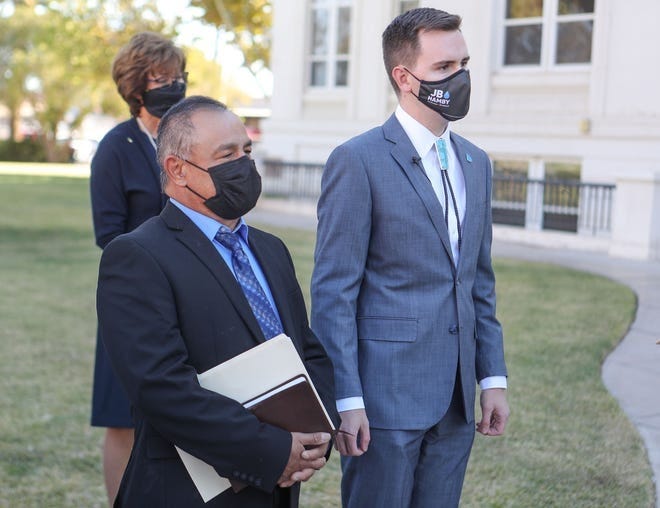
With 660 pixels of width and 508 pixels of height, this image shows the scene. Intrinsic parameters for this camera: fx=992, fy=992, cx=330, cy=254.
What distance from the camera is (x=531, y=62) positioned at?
20.6 meters

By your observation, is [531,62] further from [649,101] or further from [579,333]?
[579,333]

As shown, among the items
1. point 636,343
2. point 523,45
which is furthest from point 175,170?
point 523,45

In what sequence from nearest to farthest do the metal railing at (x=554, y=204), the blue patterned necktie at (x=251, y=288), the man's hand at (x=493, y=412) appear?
1. the blue patterned necktie at (x=251, y=288)
2. the man's hand at (x=493, y=412)
3. the metal railing at (x=554, y=204)

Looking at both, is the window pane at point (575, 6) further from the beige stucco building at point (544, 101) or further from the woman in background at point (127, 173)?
the woman in background at point (127, 173)

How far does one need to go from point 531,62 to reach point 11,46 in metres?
41.7

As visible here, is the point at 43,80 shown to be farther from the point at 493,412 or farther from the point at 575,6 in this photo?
the point at 493,412

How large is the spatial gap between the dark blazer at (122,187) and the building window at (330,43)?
20817 millimetres

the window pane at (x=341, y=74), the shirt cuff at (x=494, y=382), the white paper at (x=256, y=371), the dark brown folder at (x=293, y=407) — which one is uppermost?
the window pane at (x=341, y=74)

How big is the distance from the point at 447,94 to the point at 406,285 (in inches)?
26.1

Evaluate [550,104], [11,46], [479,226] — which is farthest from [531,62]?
[11,46]

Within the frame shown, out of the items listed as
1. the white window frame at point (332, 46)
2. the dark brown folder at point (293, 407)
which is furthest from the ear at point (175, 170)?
the white window frame at point (332, 46)

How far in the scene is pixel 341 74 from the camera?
25.1m

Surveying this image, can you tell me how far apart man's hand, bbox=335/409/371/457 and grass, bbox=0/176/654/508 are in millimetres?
2287

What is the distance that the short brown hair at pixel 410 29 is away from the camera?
3.27 m
